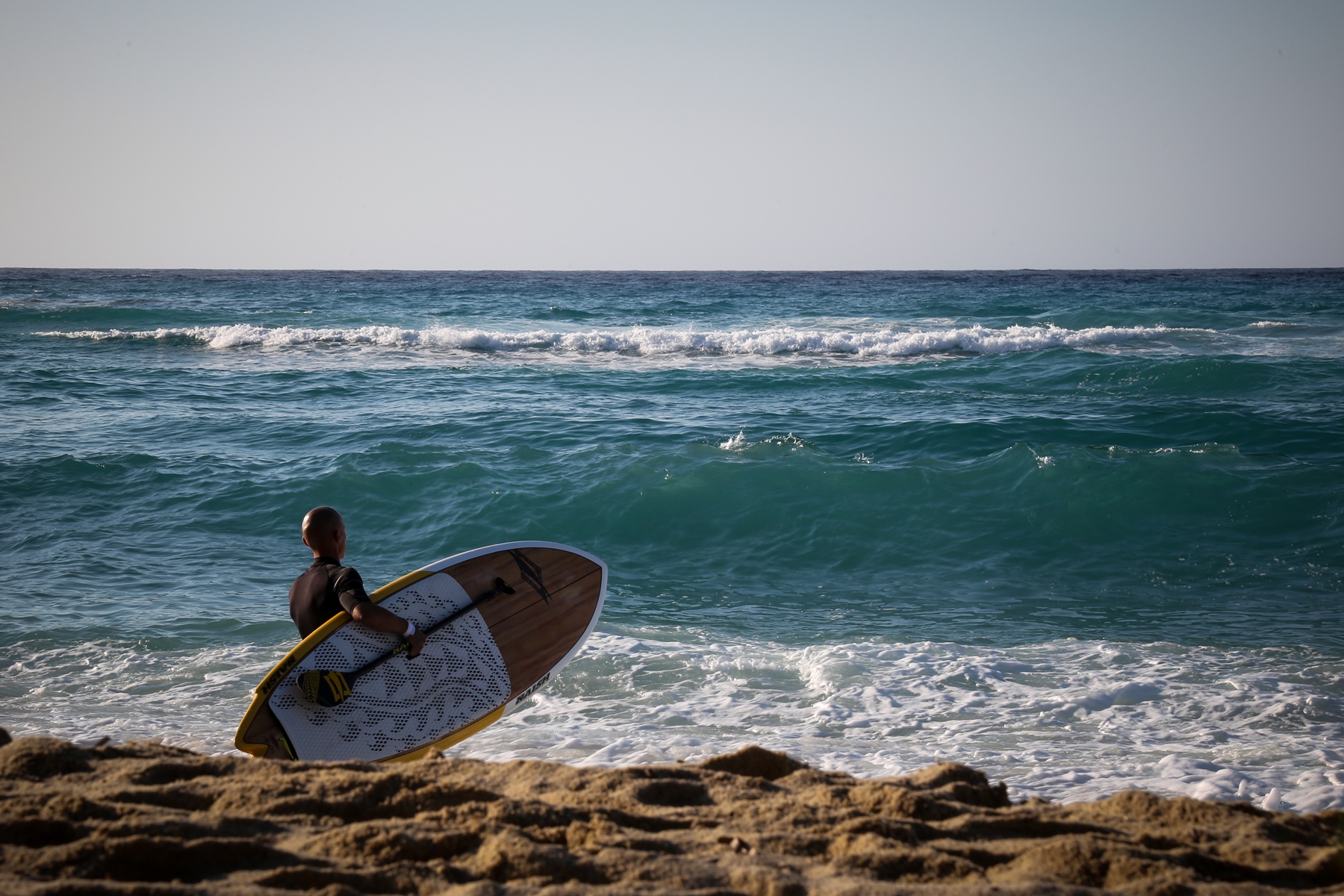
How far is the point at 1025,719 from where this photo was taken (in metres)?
4.56

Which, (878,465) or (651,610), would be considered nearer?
(651,610)

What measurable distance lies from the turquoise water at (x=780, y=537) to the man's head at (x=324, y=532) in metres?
1.34

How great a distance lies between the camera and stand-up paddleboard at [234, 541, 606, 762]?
3.71 m

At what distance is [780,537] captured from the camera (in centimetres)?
814

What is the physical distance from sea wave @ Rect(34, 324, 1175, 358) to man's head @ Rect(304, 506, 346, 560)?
16066mm

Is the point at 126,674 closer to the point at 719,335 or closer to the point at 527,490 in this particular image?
the point at 527,490

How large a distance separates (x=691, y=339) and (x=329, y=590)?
17.9m

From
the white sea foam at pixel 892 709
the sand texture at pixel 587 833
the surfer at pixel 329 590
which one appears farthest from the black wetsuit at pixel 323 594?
the white sea foam at pixel 892 709

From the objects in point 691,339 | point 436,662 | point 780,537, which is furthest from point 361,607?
point 691,339

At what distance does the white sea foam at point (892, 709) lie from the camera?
4.04 metres

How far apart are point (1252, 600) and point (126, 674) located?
25.9ft

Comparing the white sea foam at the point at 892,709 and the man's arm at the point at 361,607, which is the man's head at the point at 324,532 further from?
the white sea foam at the point at 892,709

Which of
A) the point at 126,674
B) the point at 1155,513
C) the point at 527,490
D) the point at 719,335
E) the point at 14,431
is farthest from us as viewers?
the point at 719,335

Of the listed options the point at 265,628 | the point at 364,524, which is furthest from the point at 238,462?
the point at 265,628
